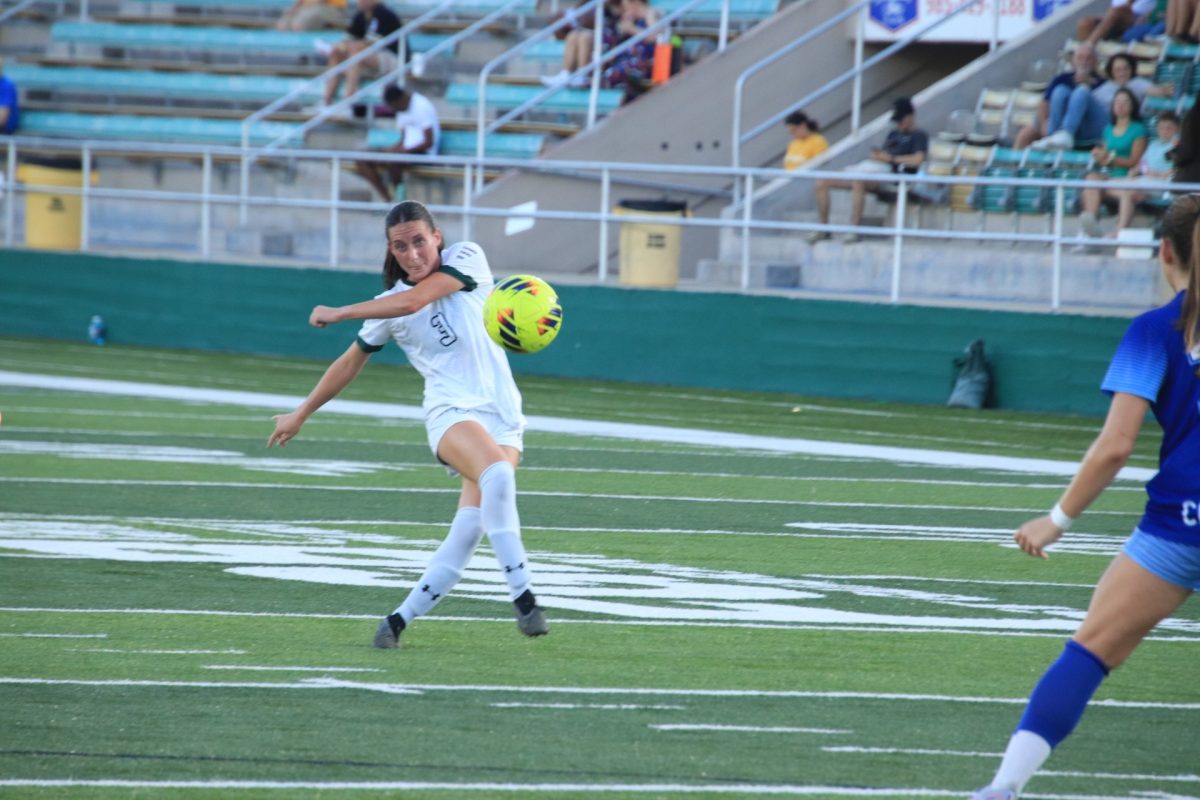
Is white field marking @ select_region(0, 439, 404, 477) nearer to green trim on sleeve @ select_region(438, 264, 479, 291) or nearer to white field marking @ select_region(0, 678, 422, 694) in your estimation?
green trim on sleeve @ select_region(438, 264, 479, 291)

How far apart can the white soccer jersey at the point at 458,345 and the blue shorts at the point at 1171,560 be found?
3340 millimetres

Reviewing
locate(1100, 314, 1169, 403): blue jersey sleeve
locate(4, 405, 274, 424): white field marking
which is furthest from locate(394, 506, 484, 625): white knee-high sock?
locate(4, 405, 274, 424): white field marking

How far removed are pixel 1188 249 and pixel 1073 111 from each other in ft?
54.8

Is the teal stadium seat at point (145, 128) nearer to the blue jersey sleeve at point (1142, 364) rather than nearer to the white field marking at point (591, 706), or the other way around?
the white field marking at point (591, 706)

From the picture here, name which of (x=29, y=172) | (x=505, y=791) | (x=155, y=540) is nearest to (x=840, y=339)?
(x=155, y=540)

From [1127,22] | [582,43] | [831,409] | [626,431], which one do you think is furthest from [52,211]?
[1127,22]

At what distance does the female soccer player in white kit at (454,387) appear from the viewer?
793cm

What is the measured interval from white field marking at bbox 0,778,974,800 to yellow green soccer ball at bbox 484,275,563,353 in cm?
252

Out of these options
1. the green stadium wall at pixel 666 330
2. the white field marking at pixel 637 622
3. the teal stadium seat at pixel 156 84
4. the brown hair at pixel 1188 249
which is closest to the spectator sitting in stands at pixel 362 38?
the teal stadium seat at pixel 156 84

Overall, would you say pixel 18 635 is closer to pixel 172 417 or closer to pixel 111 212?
pixel 172 417

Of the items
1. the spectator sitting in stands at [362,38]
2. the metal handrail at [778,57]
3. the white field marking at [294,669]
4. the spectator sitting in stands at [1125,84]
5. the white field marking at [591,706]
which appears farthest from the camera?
the spectator sitting in stands at [362,38]

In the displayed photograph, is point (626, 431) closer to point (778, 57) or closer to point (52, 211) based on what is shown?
point (778, 57)

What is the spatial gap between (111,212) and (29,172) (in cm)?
251

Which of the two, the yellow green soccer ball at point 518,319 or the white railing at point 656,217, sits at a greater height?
the white railing at point 656,217
